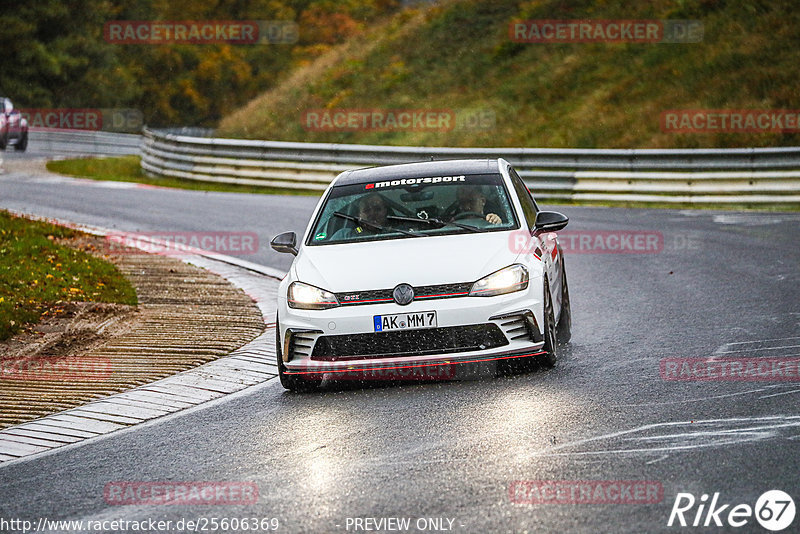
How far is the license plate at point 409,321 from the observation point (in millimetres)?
8156

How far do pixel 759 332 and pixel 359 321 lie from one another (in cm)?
350

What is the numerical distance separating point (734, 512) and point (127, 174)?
28.2m

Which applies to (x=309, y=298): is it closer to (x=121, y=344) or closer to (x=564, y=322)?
(x=564, y=322)

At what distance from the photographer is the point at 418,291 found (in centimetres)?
827

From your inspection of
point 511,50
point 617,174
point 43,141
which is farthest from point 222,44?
point 617,174

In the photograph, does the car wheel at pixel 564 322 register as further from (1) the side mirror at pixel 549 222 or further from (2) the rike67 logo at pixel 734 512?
(2) the rike67 logo at pixel 734 512

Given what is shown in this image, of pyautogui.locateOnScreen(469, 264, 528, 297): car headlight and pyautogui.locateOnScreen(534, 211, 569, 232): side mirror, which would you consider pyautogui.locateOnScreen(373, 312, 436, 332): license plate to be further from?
pyautogui.locateOnScreen(534, 211, 569, 232): side mirror

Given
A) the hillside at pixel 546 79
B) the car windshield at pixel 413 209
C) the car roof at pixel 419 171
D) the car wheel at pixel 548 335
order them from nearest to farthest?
1. the car wheel at pixel 548 335
2. the car windshield at pixel 413 209
3. the car roof at pixel 419 171
4. the hillside at pixel 546 79

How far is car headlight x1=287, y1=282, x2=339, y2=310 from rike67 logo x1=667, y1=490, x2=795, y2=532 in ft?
11.7

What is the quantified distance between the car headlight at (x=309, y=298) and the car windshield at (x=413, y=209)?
73cm

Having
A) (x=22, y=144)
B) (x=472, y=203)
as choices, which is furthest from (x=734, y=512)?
(x=22, y=144)

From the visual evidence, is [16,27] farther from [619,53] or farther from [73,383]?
[73,383]

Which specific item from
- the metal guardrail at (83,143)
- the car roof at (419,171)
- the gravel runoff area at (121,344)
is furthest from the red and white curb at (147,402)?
the metal guardrail at (83,143)

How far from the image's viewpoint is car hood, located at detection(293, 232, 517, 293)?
8359mm
